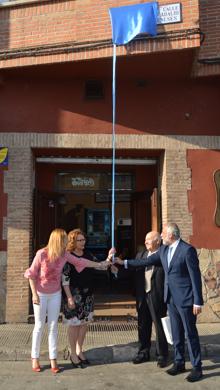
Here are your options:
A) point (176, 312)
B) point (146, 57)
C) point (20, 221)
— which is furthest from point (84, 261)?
point (146, 57)

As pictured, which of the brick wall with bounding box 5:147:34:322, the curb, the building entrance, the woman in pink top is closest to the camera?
the woman in pink top

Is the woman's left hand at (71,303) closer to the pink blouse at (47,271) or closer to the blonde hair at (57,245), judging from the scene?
the pink blouse at (47,271)

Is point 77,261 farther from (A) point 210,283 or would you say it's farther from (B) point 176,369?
(A) point 210,283

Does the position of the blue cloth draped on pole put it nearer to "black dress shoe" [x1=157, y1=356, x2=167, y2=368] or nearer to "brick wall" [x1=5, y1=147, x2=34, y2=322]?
"brick wall" [x1=5, y1=147, x2=34, y2=322]

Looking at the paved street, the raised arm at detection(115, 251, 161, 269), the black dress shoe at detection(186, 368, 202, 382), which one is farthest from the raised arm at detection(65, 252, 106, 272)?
the black dress shoe at detection(186, 368, 202, 382)

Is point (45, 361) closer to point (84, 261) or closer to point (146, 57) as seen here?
point (84, 261)

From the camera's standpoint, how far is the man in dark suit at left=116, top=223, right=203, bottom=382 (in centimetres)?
538

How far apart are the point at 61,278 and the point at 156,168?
4.54 metres

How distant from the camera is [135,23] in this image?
7785 millimetres

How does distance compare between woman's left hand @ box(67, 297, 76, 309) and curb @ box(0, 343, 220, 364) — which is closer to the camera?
woman's left hand @ box(67, 297, 76, 309)

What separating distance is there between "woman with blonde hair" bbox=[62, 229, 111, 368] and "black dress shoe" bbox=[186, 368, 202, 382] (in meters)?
1.43

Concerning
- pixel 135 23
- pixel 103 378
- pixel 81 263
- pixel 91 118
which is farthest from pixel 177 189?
pixel 103 378

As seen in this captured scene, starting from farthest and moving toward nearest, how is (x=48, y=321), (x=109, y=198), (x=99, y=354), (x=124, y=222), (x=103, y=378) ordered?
(x=124, y=222), (x=109, y=198), (x=99, y=354), (x=48, y=321), (x=103, y=378)

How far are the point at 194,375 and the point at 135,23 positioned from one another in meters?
5.75
